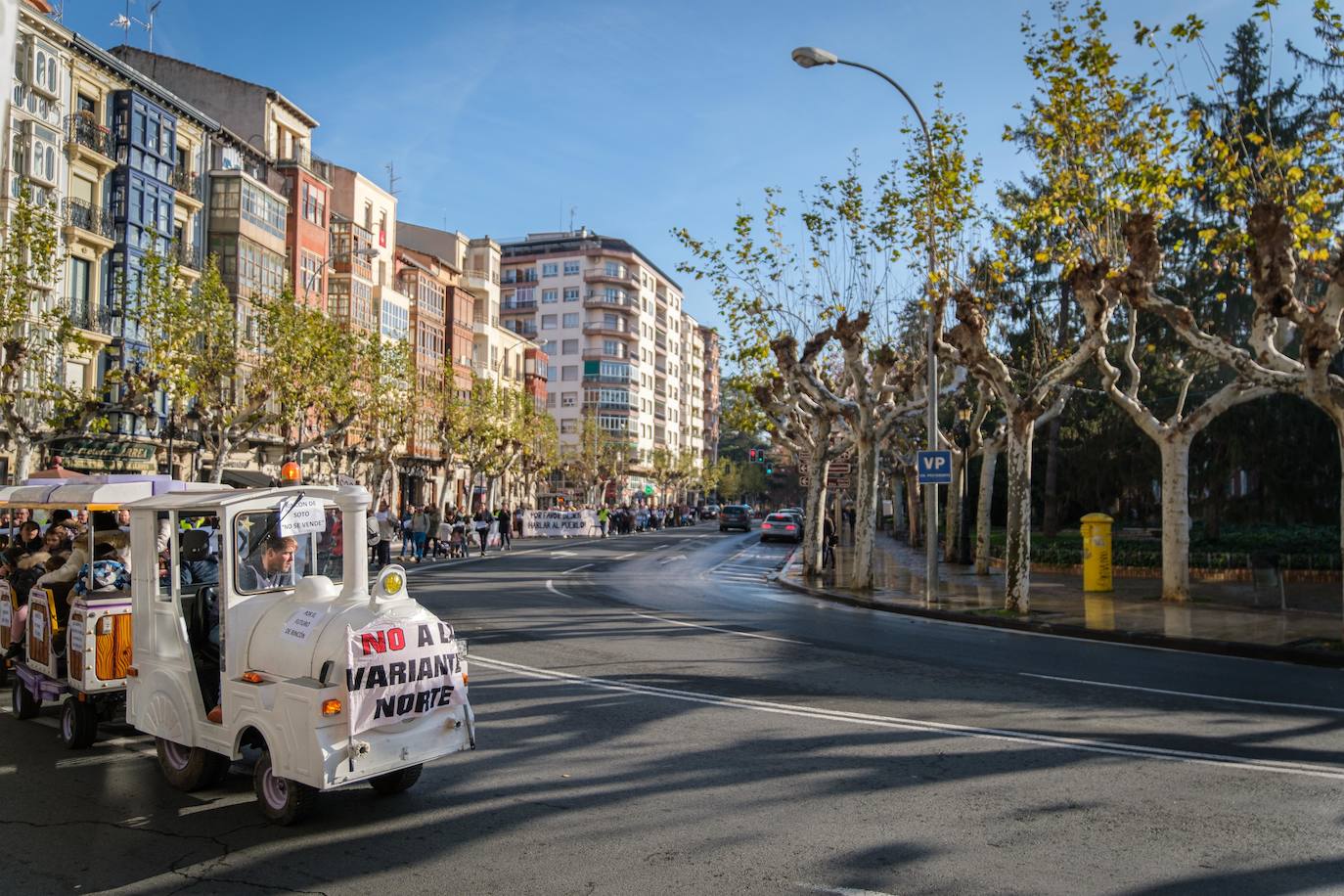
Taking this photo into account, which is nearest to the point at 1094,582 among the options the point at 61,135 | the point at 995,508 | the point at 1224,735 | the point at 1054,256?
the point at 1054,256

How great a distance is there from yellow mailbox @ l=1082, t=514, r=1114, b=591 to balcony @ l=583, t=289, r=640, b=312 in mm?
86683

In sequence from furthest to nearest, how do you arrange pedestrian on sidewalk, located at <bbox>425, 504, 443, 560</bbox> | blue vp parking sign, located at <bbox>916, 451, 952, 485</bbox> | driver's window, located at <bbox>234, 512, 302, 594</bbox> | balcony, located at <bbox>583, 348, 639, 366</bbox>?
balcony, located at <bbox>583, 348, 639, 366</bbox>, pedestrian on sidewalk, located at <bbox>425, 504, 443, 560</bbox>, blue vp parking sign, located at <bbox>916, 451, 952, 485</bbox>, driver's window, located at <bbox>234, 512, 302, 594</bbox>

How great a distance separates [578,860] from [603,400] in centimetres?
10224

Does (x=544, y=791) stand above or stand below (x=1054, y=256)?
below

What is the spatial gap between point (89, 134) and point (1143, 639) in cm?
3737

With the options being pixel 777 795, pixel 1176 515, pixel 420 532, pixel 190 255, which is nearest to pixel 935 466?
pixel 1176 515

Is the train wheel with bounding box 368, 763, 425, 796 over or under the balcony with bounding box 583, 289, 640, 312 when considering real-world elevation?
under

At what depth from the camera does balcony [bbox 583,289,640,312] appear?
107000 mm

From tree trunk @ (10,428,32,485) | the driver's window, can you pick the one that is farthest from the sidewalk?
tree trunk @ (10,428,32,485)

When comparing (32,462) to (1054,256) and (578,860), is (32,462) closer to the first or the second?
(1054,256)

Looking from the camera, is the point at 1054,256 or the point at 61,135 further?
the point at 61,135

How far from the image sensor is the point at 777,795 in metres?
6.62

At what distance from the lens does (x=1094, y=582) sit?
22.6 meters

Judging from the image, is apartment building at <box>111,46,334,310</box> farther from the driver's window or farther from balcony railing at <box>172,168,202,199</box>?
the driver's window
